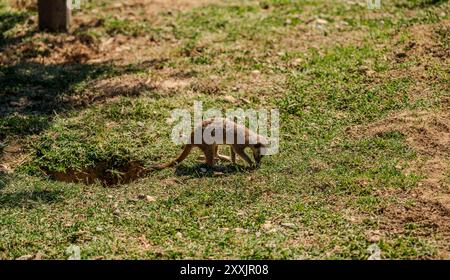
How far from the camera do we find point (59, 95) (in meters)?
9.62

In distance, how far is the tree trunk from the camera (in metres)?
11.4

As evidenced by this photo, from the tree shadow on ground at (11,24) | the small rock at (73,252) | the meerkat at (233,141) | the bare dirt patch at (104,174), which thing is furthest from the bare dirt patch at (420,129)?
the tree shadow on ground at (11,24)

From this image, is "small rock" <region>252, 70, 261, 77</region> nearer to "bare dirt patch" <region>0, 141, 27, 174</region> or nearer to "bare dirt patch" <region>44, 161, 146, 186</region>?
"bare dirt patch" <region>44, 161, 146, 186</region>

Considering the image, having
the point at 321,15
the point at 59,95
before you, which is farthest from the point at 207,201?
the point at 321,15

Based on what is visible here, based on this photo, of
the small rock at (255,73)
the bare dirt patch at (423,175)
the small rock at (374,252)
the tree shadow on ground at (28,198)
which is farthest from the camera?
the small rock at (255,73)

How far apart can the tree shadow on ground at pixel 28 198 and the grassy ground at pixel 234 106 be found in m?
0.02

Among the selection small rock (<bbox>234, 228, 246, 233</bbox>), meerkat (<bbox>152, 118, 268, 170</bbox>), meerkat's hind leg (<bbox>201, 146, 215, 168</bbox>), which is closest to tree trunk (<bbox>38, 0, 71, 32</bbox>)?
meerkat (<bbox>152, 118, 268, 170</bbox>)

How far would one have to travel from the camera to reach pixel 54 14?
452 inches

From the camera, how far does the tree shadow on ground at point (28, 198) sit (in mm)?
7184

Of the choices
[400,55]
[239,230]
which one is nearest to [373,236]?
[239,230]

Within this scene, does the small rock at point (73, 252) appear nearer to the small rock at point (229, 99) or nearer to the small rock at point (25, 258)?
the small rock at point (25, 258)
